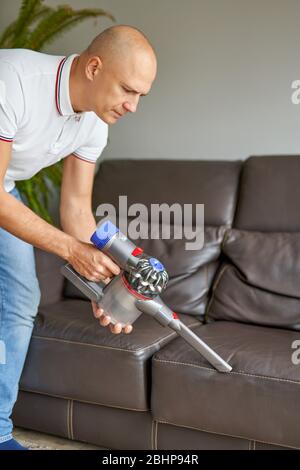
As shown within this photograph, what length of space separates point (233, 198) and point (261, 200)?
0.13 metres

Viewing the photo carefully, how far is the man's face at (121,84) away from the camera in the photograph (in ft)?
5.62

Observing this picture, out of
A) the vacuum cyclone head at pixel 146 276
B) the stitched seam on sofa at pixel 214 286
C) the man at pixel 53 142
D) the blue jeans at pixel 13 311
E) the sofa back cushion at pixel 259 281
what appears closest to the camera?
the vacuum cyclone head at pixel 146 276

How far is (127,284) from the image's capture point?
1.67m

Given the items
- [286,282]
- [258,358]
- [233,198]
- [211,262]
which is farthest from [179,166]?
[258,358]

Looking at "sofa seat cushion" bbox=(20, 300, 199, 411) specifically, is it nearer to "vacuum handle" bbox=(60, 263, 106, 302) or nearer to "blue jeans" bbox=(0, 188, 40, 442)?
"blue jeans" bbox=(0, 188, 40, 442)

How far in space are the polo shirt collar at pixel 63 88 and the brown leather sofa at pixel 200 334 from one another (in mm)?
701

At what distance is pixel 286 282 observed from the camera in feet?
7.48

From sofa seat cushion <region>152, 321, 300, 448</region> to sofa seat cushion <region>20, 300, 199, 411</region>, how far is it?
6 centimetres

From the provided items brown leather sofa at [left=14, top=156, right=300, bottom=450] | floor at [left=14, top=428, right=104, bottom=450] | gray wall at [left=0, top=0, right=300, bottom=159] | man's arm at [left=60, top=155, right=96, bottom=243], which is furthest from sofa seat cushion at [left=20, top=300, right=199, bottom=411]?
gray wall at [left=0, top=0, right=300, bottom=159]

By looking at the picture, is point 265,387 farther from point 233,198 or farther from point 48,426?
point 233,198

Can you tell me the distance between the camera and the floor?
86.8 inches

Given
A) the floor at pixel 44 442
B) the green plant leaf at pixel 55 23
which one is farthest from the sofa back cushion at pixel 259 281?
the green plant leaf at pixel 55 23

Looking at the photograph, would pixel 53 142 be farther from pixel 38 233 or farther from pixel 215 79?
pixel 215 79

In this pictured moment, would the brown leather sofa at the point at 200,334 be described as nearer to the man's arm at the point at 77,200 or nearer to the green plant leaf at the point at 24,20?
the man's arm at the point at 77,200
